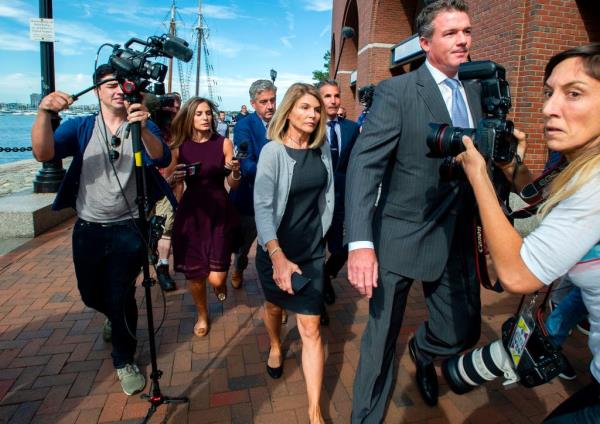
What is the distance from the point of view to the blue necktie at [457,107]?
2.17m

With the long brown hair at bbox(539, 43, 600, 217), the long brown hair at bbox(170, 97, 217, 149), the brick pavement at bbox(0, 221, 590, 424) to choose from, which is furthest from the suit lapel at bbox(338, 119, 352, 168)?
the long brown hair at bbox(539, 43, 600, 217)

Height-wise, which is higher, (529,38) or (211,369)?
(529,38)

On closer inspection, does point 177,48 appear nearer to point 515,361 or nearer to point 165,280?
point 515,361

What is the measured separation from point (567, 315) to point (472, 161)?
162cm

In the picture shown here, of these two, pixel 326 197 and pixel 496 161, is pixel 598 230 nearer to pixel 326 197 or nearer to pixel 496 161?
pixel 496 161

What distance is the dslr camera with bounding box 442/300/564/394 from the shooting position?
1.60 metres

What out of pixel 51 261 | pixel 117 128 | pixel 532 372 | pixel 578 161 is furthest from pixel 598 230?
pixel 51 261

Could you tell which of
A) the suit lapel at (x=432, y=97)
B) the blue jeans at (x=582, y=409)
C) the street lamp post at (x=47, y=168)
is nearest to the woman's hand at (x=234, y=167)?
the suit lapel at (x=432, y=97)

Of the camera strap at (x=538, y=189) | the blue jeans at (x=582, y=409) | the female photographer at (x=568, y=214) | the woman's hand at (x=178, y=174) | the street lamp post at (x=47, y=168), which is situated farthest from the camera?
the street lamp post at (x=47, y=168)

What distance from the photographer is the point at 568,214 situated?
121 cm

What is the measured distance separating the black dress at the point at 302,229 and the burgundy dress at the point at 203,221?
877 mm

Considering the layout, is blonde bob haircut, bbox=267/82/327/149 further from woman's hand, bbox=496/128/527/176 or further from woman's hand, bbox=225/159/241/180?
woman's hand, bbox=496/128/527/176

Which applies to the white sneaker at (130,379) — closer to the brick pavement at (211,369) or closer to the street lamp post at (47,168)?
the brick pavement at (211,369)

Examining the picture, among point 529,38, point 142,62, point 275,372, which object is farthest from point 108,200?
point 529,38
